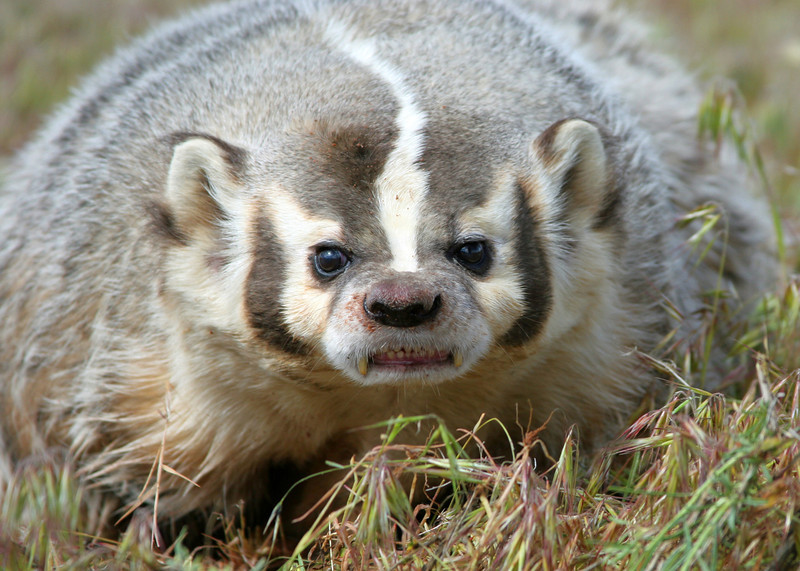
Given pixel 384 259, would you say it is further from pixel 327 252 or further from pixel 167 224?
Answer: pixel 167 224

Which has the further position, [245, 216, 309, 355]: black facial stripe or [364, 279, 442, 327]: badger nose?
[245, 216, 309, 355]: black facial stripe

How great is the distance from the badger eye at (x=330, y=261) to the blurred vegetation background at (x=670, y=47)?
2.46 m

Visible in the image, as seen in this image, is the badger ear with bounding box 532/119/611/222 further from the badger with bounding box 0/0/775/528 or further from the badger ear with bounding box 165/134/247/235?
the badger ear with bounding box 165/134/247/235

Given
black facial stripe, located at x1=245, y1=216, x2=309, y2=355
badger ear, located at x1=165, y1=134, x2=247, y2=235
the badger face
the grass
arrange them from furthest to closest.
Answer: badger ear, located at x1=165, y1=134, x2=247, y2=235
black facial stripe, located at x1=245, y1=216, x2=309, y2=355
the badger face
the grass

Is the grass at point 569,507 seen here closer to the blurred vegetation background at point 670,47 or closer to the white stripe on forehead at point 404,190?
the white stripe on forehead at point 404,190

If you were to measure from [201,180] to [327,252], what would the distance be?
1.20ft

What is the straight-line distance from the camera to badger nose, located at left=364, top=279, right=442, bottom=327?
71.5 inches

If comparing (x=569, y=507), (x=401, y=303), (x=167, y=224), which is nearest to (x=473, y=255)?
(x=401, y=303)

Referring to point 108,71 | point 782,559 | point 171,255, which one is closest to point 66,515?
point 171,255

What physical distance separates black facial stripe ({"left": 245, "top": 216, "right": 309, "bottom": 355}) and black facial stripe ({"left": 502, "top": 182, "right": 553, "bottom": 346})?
414 millimetres

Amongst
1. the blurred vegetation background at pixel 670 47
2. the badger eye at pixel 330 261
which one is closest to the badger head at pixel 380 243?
the badger eye at pixel 330 261

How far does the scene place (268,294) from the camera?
80.6 inches

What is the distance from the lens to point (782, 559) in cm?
175

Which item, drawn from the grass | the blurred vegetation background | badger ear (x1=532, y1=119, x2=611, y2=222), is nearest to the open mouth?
the grass
